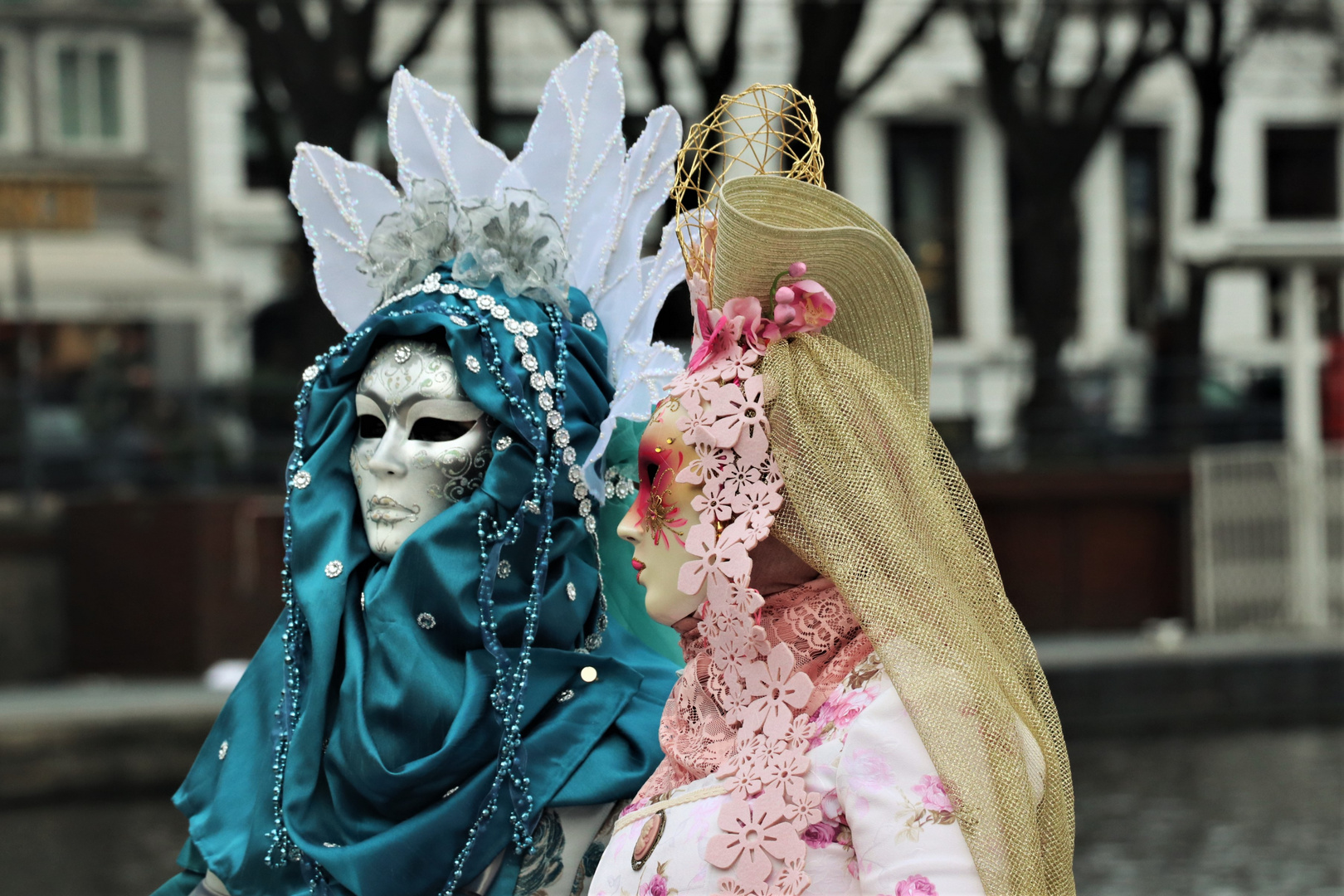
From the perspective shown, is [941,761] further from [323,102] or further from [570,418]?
[323,102]

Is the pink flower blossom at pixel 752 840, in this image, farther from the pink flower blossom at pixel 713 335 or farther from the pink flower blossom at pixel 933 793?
the pink flower blossom at pixel 713 335

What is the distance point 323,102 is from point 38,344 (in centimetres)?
708

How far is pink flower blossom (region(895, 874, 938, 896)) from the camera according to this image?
183 centimetres

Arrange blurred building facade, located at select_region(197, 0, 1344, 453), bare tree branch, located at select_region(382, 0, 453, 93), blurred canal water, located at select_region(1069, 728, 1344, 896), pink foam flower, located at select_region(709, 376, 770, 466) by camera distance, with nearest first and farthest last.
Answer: pink foam flower, located at select_region(709, 376, 770, 466) → blurred canal water, located at select_region(1069, 728, 1344, 896) → bare tree branch, located at select_region(382, 0, 453, 93) → blurred building facade, located at select_region(197, 0, 1344, 453)

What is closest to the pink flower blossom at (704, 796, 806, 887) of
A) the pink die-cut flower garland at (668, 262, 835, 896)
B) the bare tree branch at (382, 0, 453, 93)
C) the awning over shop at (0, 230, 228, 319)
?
the pink die-cut flower garland at (668, 262, 835, 896)

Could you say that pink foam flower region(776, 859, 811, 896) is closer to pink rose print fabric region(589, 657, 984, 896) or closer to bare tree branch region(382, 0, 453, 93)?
pink rose print fabric region(589, 657, 984, 896)

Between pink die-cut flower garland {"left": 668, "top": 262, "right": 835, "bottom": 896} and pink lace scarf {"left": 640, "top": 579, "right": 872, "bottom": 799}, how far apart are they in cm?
3

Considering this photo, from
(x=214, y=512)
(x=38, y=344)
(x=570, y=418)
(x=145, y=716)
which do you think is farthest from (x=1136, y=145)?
(x=570, y=418)

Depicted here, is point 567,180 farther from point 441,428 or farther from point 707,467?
point 707,467

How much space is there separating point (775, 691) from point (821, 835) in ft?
0.63

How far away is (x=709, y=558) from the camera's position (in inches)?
82.5

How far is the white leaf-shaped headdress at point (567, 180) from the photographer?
2.96 meters

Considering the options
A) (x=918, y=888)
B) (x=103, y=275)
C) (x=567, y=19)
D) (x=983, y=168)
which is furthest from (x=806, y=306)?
(x=983, y=168)

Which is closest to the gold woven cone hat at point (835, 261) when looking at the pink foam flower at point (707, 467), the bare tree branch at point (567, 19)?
the pink foam flower at point (707, 467)
